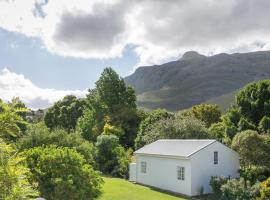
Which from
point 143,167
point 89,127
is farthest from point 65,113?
point 143,167

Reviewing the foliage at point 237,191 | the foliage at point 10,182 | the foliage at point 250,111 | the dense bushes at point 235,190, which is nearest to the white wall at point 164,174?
the dense bushes at point 235,190

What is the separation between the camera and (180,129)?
45.1 meters

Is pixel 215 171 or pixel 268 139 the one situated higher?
pixel 268 139

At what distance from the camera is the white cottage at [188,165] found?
106 feet

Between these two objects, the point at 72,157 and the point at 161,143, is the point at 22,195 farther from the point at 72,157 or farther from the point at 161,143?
the point at 161,143

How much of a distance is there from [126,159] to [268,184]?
65.4 feet

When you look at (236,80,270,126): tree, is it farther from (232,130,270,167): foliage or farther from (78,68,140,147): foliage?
(78,68,140,147): foliage

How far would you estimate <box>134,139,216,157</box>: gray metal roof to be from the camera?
3319 cm

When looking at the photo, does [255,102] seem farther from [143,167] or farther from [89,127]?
[89,127]

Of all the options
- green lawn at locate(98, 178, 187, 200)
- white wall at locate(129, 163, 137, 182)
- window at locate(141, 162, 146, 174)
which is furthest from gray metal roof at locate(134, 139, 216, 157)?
green lawn at locate(98, 178, 187, 200)

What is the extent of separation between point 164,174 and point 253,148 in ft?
26.3

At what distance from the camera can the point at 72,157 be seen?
62.2 ft

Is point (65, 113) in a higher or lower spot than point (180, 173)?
higher

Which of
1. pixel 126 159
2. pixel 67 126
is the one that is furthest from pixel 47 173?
pixel 67 126
